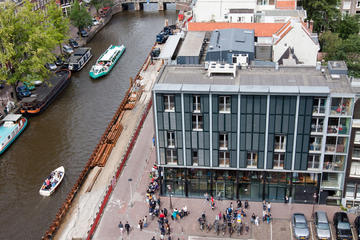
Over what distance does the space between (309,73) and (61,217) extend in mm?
38725

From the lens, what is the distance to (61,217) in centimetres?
6538

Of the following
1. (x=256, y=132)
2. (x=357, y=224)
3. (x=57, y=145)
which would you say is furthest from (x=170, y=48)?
(x=357, y=224)

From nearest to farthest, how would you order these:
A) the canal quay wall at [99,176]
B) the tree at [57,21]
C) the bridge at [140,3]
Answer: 1. the canal quay wall at [99,176]
2. the tree at [57,21]
3. the bridge at [140,3]

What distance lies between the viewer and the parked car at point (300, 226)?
2338 inches

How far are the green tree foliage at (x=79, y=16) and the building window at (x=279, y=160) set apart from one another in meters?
90.1

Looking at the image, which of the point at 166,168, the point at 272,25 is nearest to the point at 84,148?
the point at 166,168

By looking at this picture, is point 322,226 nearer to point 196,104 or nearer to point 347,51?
point 196,104

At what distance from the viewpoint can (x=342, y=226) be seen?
59.6 m

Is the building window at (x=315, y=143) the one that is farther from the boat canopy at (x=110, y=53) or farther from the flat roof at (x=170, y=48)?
the boat canopy at (x=110, y=53)

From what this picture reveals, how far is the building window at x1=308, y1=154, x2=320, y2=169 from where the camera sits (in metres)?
62.3

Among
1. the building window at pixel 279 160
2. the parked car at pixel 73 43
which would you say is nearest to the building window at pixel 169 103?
the building window at pixel 279 160

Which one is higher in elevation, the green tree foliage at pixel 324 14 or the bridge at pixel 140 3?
the green tree foliage at pixel 324 14

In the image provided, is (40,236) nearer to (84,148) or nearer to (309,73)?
(84,148)

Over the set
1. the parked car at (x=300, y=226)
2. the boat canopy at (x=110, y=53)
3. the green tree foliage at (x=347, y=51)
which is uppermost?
the green tree foliage at (x=347, y=51)
